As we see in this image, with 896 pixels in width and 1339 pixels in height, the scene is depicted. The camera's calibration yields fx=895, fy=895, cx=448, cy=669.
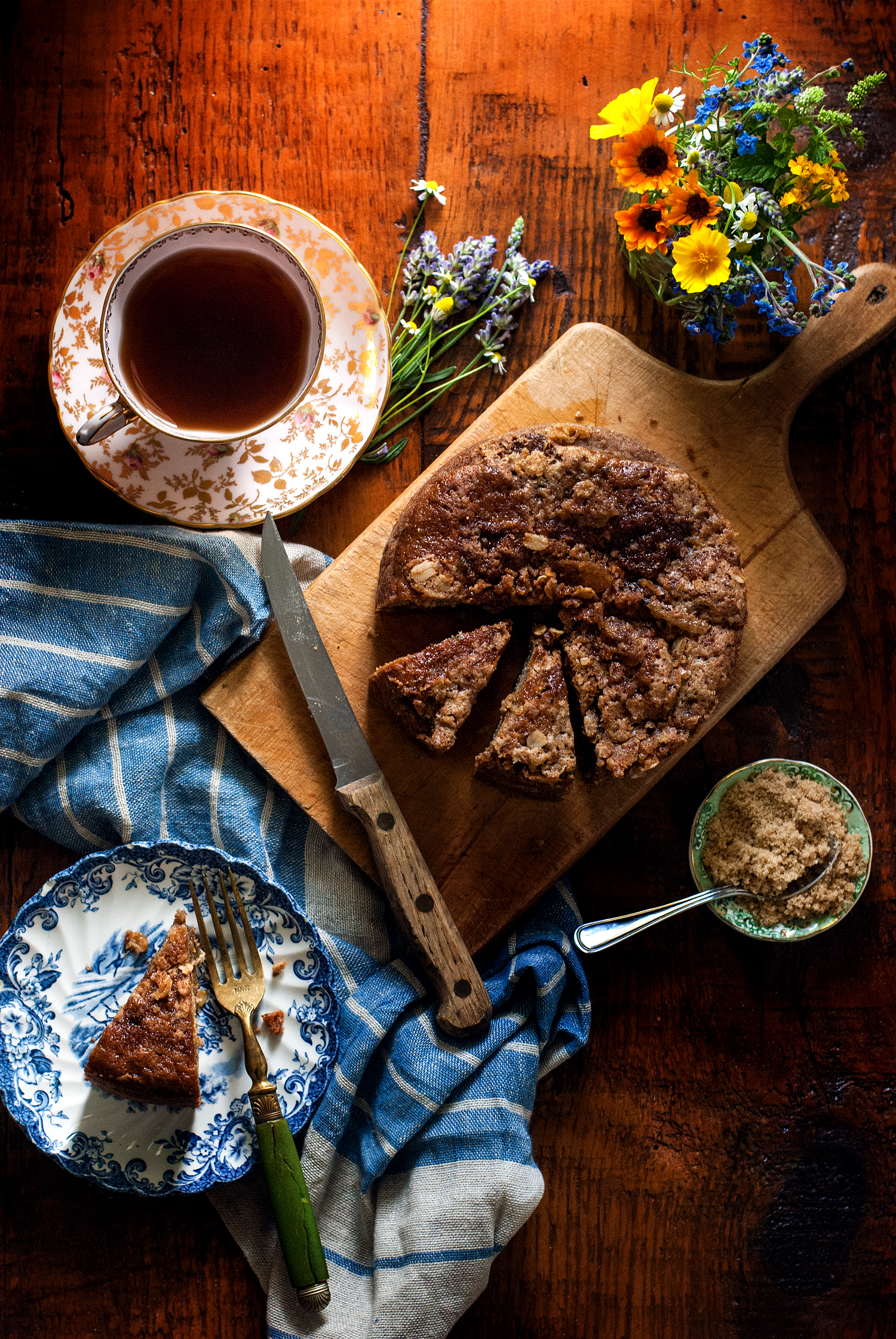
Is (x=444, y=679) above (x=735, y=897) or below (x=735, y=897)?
above

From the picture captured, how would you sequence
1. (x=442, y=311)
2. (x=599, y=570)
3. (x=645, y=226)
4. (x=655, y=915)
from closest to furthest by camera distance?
(x=645, y=226)
(x=599, y=570)
(x=655, y=915)
(x=442, y=311)

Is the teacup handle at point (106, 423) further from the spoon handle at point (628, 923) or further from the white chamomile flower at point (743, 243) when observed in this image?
A: the spoon handle at point (628, 923)

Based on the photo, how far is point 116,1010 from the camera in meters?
3.13

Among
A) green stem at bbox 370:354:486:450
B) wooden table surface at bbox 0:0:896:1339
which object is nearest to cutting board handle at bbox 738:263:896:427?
wooden table surface at bbox 0:0:896:1339

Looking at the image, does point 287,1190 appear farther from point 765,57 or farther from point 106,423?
point 765,57

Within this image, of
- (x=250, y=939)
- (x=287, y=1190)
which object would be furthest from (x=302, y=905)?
(x=287, y=1190)

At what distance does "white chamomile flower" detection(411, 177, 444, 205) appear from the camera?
3367 mm

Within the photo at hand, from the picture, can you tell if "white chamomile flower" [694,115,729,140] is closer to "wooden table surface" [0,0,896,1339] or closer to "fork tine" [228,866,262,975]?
"wooden table surface" [0,0,896,1339]

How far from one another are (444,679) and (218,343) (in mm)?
1413

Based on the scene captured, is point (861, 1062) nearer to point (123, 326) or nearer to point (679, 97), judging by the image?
point (679, 97)

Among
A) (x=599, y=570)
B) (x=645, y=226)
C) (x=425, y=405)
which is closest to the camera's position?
(x=645, y=226)

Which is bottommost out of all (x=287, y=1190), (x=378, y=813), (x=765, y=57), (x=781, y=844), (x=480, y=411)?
(x=287, y=1190)

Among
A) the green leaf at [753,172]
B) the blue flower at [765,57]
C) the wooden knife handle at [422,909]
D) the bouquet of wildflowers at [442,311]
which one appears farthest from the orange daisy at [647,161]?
the wooden knife handle at [422,909]

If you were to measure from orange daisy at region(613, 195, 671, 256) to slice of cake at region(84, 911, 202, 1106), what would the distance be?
2.85 meters
